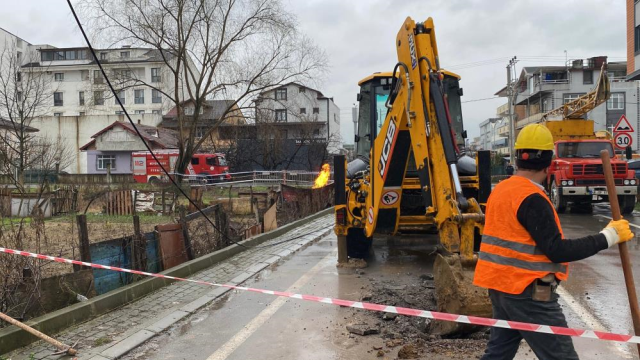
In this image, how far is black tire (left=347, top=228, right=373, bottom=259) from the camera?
28.0 ft

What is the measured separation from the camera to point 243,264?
863 centimetres

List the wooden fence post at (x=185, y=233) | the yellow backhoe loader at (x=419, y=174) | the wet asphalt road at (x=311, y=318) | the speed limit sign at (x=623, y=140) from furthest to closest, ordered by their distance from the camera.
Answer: the speed limit sign at (x=623, y=140) → the wooden fence post at (x=185, y=233) → the yellow backhoe loader at (x=419, y=174) → the wet asphalt road at (x=311, y=318)

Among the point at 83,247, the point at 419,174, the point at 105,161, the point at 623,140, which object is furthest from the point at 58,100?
the point at 419,174

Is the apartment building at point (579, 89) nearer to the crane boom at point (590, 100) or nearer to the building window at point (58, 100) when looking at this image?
the crane boom at point (590, 100)

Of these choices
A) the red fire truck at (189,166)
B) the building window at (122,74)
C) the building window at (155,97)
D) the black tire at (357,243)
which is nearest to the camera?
the black tire at (357,243)

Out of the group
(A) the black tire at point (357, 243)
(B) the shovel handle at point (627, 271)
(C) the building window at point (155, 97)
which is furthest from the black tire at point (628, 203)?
(C) the building window at point (155, 97)

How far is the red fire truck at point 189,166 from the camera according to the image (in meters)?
39.7

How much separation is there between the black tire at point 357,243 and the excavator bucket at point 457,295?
11.7ft

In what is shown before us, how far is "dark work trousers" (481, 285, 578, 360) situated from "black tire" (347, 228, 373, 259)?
5467mm

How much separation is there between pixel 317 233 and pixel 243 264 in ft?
14.1

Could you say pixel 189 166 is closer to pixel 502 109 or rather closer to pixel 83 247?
pixel 83 247

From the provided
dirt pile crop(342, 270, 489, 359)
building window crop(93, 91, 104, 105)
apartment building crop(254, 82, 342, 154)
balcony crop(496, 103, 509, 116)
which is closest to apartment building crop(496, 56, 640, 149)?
balcony crop(496, 103, 509, 116)

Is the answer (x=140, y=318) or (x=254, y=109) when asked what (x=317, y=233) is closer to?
(x=140, y=318)

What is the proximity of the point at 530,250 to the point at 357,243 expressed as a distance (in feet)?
19.2
